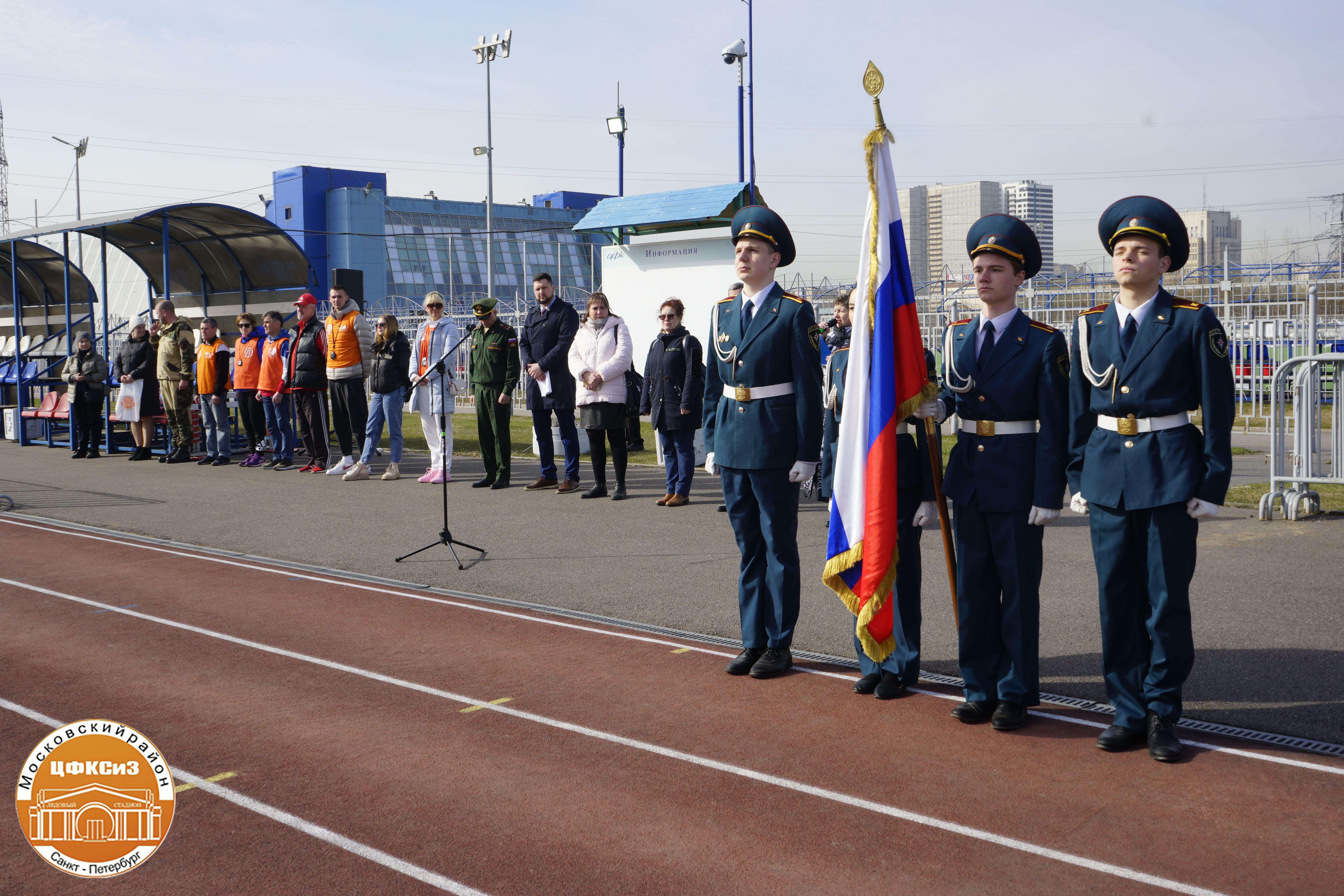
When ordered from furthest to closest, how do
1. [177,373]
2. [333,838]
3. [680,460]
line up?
[177,373], [680,460], [333,838]

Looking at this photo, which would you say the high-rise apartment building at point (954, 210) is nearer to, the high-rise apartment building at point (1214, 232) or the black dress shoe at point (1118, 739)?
the high-rise apartment building at point (1214, 232)

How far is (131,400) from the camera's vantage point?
1644 centimetres

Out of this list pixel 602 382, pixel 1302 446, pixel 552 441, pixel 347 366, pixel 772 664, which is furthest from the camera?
pixel 347 366

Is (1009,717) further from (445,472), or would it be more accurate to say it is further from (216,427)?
(216,427)

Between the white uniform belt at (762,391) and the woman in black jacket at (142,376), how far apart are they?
13.3m

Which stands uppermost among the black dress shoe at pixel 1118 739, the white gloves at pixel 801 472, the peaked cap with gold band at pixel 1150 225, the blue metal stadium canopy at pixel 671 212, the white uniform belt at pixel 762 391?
the blue metal stadium canopy at pixel 671 212

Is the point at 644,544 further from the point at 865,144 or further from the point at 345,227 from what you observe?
the point at 345,227

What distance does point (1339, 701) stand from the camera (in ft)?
15.7

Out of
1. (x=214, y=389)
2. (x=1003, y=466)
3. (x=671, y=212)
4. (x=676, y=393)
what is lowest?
(x=1003, y=466)

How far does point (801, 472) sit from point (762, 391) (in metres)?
0.48

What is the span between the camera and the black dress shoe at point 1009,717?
181 inches

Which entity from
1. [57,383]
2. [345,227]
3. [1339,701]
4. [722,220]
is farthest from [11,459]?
[345,227]

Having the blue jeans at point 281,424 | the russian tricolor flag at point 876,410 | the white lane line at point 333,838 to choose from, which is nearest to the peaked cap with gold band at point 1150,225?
the russian tricolor flag at point 876,410

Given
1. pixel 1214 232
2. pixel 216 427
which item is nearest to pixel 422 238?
pixel 216 427
